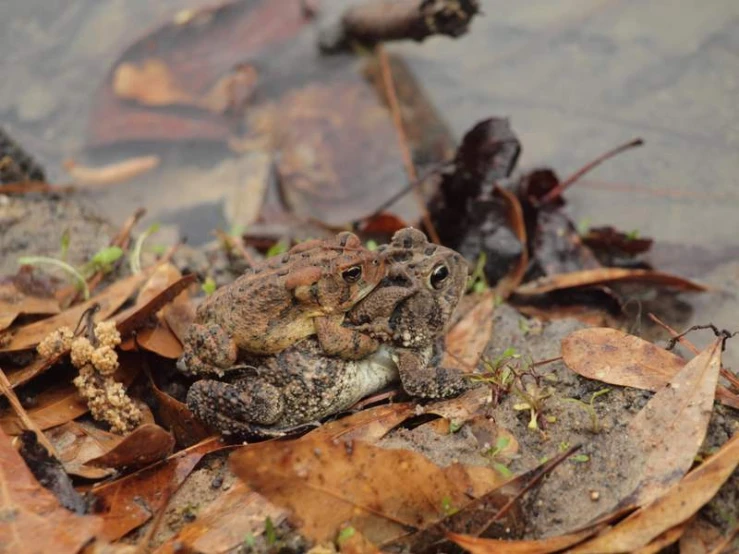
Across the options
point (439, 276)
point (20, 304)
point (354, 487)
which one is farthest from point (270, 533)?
point (20, 304)

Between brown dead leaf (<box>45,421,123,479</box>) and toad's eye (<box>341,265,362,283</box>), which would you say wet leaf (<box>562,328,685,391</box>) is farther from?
brown dead leaf (<box>45,421,123,479</box>)

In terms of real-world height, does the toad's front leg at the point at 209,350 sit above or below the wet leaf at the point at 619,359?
above

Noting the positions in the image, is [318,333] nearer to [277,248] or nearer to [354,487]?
[354,487]

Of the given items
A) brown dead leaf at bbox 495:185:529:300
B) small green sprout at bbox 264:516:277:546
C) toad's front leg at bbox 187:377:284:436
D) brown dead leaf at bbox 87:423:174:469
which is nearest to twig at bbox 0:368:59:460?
brown dead leaf at bbox 87:423:174:469

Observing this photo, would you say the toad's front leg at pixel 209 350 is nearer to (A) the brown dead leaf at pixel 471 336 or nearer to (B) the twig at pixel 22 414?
(B) the twig at pixel 22 414

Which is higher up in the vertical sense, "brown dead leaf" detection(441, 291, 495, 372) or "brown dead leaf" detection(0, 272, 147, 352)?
"brown dead leaf" detection(0, 272, 147, 352)

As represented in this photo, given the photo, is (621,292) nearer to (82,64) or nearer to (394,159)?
A: (394,159)

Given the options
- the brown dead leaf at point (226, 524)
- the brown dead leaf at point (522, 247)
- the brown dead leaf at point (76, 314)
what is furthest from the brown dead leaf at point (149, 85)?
the brown dead leaf at point (226, 524)
